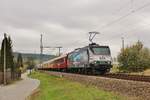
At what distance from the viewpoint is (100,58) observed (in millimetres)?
36656

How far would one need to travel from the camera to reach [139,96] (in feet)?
51.0

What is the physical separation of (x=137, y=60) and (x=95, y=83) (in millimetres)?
48230

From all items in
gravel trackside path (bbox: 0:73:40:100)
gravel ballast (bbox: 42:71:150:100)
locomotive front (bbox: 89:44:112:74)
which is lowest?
gravel trackside path (bbox: 0:73:40:100)

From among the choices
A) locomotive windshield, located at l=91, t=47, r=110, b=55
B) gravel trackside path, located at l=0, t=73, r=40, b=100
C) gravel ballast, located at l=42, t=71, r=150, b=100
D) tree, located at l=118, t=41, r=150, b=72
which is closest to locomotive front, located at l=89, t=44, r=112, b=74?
locomotive windshield, located at l=91, t=47, r=110, b=55

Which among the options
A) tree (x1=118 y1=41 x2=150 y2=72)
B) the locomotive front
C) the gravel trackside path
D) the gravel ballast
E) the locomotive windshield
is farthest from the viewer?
tree (x1=118 y1=41 x2=150 y2=72)

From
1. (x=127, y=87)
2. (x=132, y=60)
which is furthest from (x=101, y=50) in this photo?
(x=132, y=60)

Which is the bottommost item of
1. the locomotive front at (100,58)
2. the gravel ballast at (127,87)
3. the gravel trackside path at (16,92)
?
the gravel trackside path at (16,92)

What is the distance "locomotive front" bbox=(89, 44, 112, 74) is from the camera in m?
36.1

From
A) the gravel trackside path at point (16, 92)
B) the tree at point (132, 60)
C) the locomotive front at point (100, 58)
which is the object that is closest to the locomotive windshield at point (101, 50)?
the locomotive front at point (100, 58)

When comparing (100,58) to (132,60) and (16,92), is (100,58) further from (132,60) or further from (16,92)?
(132,60)

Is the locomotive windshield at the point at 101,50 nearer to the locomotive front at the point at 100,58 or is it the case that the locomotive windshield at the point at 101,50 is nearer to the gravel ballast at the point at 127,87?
the locomotive front at the point at 100,58

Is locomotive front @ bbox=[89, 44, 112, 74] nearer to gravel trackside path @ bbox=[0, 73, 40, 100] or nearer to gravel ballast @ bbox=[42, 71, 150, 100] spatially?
gravel trackside path @ bbox=[0, 73, 40, 100]

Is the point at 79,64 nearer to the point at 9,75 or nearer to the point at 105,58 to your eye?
the point at 105,58

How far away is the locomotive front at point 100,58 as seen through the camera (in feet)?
118
